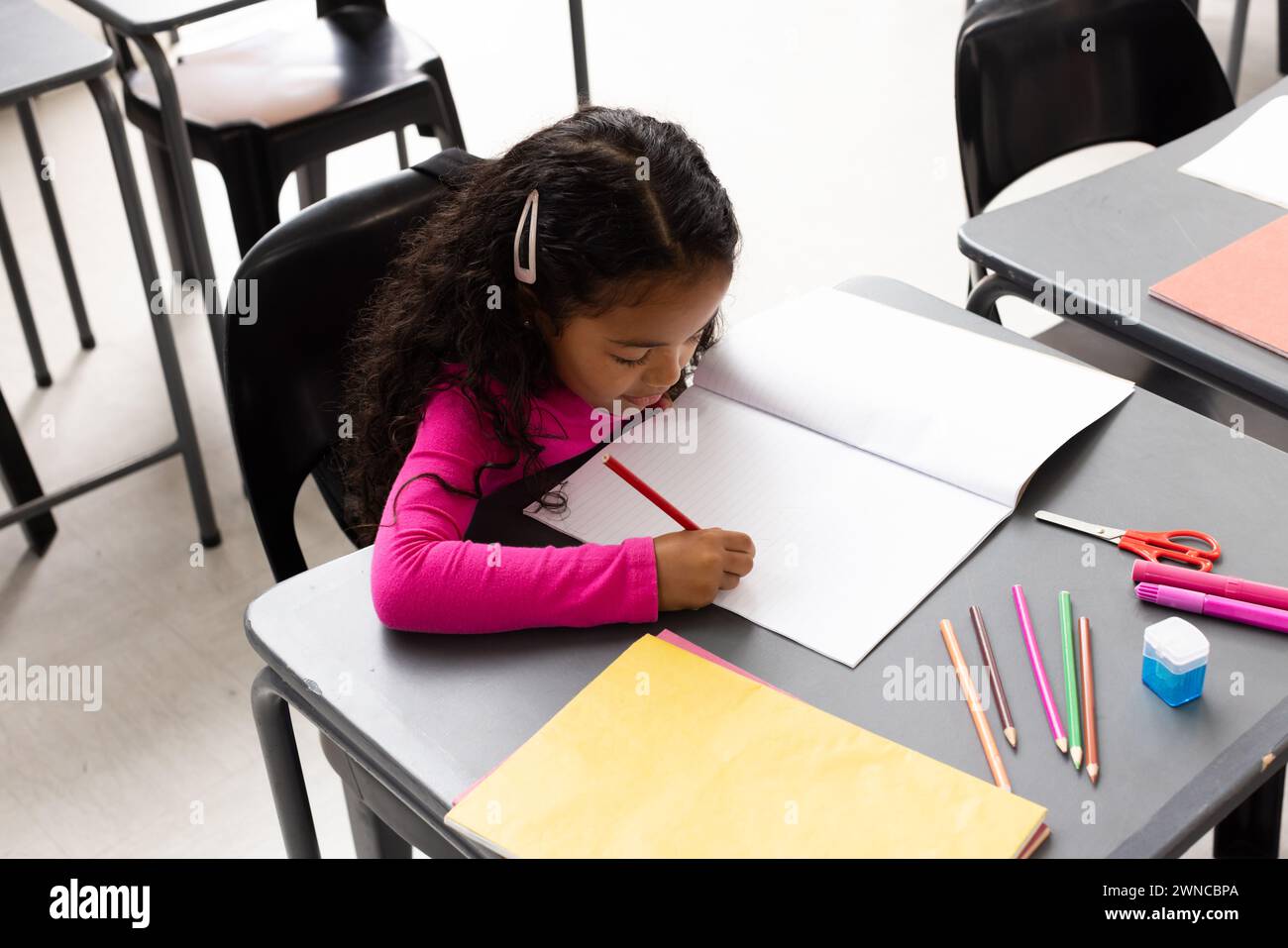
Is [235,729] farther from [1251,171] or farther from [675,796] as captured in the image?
[1251,171]

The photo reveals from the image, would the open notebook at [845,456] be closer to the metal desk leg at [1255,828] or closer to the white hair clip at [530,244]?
the white hair clip at [530,244]

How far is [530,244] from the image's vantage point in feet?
3.78

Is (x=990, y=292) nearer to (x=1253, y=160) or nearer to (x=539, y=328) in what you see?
(x=1253, y=160)

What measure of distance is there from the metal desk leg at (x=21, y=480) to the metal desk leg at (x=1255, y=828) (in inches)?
73.6

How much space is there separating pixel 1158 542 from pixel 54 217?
220 cm

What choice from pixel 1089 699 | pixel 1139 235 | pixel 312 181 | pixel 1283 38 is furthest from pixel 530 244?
pixel 1283 38

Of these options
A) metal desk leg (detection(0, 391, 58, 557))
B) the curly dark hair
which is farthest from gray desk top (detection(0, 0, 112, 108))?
the curly dark hair

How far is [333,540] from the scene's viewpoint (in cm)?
229

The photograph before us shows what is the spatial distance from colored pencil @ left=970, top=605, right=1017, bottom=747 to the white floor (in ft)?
2.77

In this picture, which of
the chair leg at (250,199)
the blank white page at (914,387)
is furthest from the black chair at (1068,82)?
the chair leg at (250,199)

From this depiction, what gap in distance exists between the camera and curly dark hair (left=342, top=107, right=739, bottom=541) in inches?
44.8

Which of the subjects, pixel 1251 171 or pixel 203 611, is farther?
pixel 203 611

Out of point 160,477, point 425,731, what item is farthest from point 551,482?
point 160,477
